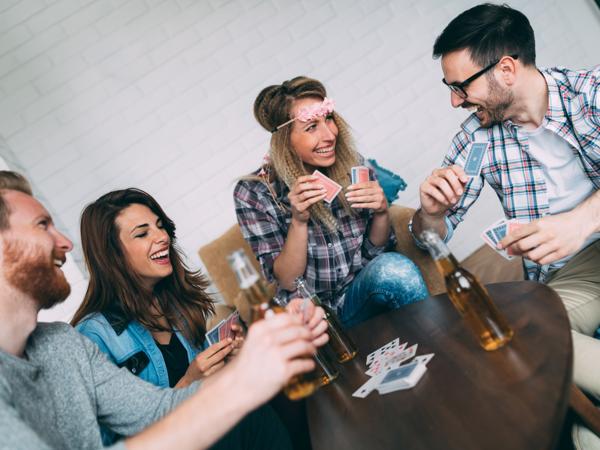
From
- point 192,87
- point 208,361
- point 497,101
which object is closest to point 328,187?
point 497,101

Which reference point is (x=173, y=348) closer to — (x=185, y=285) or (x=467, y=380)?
(x=185, y=285)

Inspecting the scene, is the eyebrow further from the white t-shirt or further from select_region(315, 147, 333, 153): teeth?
the white t-shirt

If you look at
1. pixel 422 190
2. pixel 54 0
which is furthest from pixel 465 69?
Answer: pixel 54 0

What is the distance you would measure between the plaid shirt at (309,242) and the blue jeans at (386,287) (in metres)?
0.15

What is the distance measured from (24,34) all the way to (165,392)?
2396 millimetres

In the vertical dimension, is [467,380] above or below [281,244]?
below

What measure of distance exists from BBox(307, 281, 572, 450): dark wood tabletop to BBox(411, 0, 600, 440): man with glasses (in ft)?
1.48

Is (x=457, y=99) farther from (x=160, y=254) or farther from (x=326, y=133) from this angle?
(x=160, y=254)

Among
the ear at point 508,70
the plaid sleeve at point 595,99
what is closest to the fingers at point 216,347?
the ear at point 508,70

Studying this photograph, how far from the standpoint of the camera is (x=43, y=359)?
118 cm

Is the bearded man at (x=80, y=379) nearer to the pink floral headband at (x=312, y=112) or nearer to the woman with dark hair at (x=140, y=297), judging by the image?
the woman with dark hair at (x=140, y=297)

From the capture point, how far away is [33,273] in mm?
1128

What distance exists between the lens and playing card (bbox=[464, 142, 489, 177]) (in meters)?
1.71

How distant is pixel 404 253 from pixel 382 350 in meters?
1.05
